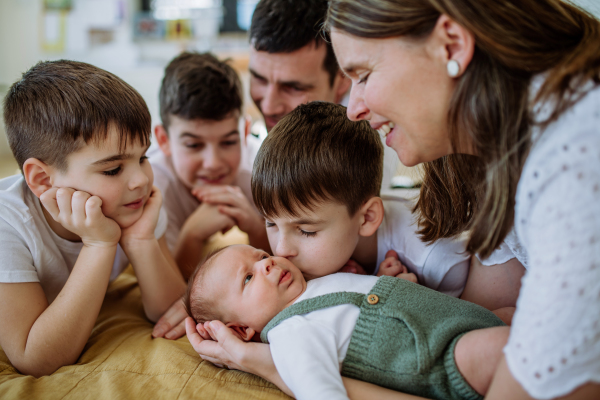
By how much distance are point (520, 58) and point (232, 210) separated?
3.58ft

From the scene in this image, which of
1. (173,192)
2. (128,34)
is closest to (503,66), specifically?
(173,192)

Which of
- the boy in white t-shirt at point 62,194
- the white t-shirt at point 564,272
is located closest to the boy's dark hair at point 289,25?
the boy in white t-shirt at point 62,194

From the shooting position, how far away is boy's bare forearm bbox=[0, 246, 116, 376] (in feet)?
3.26

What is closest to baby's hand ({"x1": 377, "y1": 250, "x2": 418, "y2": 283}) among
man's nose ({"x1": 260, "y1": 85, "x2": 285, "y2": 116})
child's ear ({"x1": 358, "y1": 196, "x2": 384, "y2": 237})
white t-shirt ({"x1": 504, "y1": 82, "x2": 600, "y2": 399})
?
child's ear ({"x1": 358, "y1": 196, "x2": 384, "y2": 237})

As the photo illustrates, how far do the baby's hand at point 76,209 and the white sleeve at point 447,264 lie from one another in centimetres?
82

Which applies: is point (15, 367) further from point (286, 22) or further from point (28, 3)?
point (28, 3)

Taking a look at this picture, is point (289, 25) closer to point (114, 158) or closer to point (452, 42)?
point (114, 158)

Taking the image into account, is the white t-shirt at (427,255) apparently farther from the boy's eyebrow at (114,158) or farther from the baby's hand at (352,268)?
the boy's eyebrow at (114,158)

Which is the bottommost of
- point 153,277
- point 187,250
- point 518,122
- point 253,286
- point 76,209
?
point 187,250

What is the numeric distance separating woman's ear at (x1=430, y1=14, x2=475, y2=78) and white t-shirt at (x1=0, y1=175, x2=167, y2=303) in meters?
0.98

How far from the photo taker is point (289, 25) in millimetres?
1609

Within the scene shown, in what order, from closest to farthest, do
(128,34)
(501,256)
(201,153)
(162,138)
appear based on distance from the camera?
(501,256)
(201,153)
(162,138)
(128,34)

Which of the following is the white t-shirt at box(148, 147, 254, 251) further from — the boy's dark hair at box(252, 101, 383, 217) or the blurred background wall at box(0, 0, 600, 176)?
the blurred background wall at box(0, 0, 600, 176)

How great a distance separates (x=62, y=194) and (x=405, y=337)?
2.66 feet
